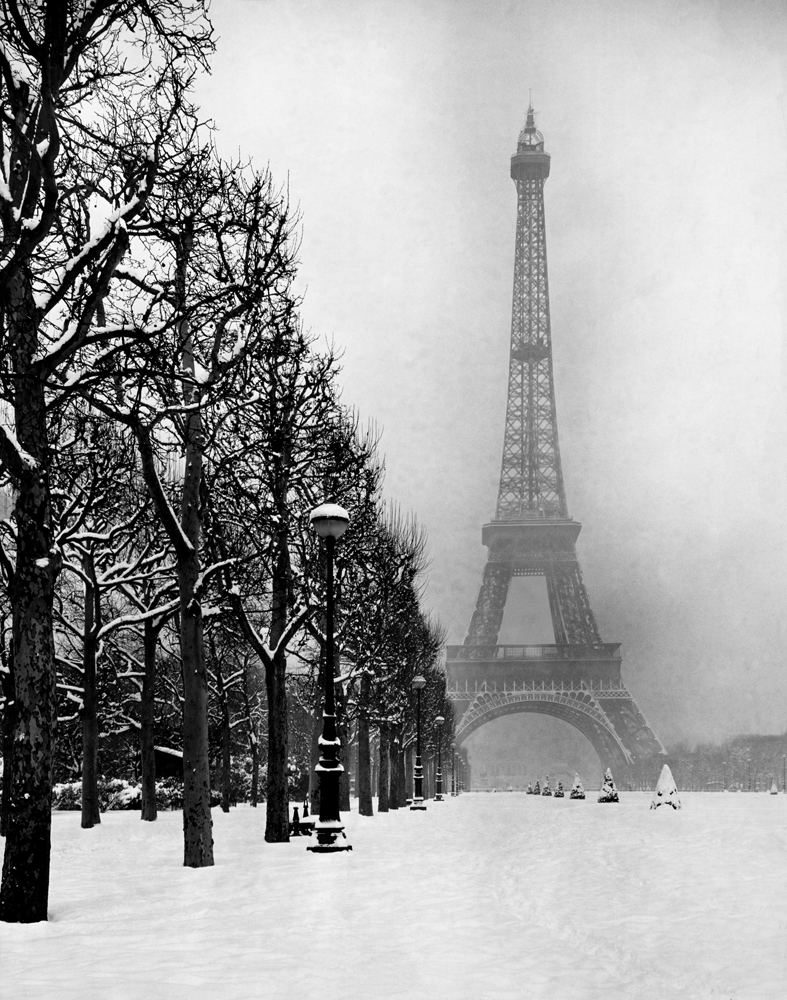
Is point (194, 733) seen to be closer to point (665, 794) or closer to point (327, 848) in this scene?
point (327, 848)

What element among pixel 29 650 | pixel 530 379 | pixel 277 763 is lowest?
pixel 277 763

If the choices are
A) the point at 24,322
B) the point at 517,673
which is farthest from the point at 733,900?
the point at 517,673

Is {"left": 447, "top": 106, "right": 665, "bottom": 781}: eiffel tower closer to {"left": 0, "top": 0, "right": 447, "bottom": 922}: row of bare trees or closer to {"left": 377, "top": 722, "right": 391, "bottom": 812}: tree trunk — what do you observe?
{"left": 377, "top": 722, "right": 391, "bottom": 812}: tree trunk

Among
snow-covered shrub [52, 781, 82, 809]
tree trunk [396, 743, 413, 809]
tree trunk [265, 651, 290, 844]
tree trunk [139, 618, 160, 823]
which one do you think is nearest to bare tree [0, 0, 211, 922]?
tree trunk [265, 651, 290, 844]

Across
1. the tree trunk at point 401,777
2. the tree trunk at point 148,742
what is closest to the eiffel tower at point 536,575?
the tree trunk at point 401,777

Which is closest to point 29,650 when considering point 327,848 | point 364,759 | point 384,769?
point 327,848
